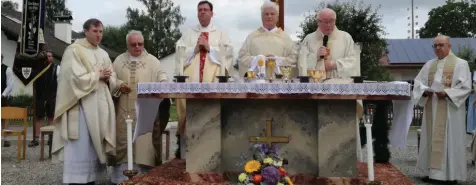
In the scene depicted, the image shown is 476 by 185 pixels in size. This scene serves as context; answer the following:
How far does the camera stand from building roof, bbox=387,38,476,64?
38.2 meters

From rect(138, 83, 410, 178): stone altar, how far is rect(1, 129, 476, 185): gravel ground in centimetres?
210

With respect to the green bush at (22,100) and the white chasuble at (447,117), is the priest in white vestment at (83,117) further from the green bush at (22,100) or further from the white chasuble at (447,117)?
A: the green bush at (22,100)

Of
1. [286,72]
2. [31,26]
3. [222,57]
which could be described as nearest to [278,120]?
[286,72]

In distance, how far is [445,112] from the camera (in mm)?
7570

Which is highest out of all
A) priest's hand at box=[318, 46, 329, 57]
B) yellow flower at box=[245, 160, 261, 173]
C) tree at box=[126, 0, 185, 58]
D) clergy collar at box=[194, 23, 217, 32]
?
tree at box=[126, 0, 185, 58]

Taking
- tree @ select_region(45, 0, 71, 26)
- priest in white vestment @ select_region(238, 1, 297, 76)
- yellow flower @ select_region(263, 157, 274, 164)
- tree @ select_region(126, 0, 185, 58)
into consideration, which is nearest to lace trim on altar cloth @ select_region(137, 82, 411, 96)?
yellow flower @ select_region(263, 157, 274, 164)

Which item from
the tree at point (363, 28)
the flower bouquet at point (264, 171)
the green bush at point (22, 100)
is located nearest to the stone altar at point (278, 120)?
the flower bouquet at point (264, 171)

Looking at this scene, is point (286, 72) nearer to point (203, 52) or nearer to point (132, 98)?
point (203, 52)

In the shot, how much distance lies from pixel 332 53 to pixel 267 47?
83cm

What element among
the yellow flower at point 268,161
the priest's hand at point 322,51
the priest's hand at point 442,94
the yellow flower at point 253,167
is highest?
the priest's hand at point 322,51

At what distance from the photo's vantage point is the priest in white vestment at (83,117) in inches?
257

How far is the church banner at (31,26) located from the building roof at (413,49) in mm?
29203

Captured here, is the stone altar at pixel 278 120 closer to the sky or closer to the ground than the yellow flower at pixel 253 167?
closer to the sky

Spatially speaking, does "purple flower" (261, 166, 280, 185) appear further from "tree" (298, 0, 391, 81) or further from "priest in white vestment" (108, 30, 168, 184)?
"tree" (298, 0, 391, 81)
